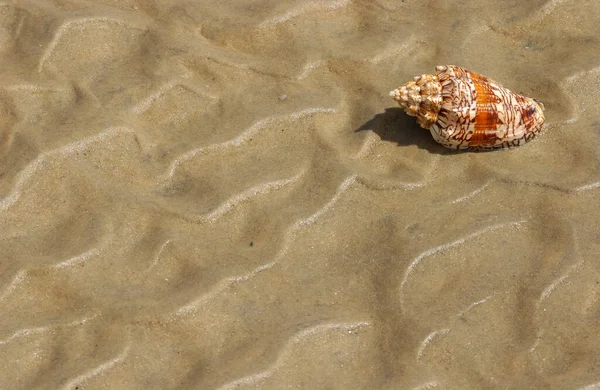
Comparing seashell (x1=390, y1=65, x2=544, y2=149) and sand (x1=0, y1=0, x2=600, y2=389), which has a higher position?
seashell (x1=390, y1=65, x2=544, y2=149)

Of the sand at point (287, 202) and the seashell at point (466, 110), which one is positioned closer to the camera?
the sand at point (287, 202)

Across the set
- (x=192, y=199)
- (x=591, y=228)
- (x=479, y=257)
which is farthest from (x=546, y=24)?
(x=192, y=199)

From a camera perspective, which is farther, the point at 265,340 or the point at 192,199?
the point at 192,199

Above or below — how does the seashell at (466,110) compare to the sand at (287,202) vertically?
above

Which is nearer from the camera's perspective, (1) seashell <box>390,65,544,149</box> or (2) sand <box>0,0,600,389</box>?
(2) sand <box>0,0,600,389</box>

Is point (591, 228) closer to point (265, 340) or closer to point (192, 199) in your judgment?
point (265, 340)

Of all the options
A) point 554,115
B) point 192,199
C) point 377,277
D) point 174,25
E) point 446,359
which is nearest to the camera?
point 446,359
